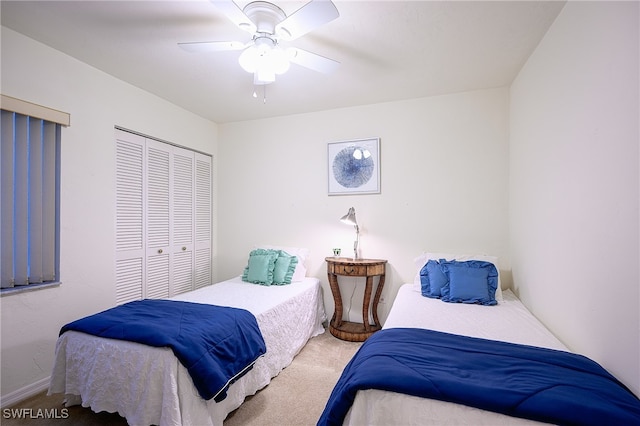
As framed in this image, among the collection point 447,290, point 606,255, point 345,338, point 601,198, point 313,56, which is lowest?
point 345,338

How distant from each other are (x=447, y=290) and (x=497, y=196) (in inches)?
43.1

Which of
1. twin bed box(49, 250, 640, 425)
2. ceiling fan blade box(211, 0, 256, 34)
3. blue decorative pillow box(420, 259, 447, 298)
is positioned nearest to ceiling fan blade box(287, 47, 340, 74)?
ceiling fan blade box(211, 0, 256, 34)

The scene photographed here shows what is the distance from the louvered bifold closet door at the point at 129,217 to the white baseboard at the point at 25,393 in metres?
0.72

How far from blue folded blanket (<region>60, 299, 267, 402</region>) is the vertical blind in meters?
0.70

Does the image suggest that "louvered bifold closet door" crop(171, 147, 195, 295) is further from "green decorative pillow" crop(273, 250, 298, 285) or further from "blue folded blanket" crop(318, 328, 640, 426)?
"blue folded blanket" crop(318, 328, 640, 426)

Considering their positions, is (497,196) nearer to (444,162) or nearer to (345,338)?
(444,162)

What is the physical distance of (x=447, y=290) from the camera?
2.46 m

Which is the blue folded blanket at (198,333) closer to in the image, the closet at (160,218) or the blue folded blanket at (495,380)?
the blue folded blanket at (495,380)

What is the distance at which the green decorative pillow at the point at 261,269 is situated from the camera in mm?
3000

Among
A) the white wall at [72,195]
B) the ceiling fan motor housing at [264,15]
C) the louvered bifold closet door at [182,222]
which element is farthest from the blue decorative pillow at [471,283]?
the white wall at [72,195]

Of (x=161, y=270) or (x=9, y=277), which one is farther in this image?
(x=161, y=270)

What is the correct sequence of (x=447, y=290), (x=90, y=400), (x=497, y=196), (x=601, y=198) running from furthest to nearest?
(x=497, y=196)
(x=447, y=290)
(x=90, y=400)
(x=601, y=198)

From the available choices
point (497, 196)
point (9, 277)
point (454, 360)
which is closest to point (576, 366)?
point (454, 360)

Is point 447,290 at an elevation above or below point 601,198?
below
